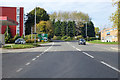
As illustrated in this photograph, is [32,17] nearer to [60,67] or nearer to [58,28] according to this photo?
[58,28]

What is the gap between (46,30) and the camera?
6950cm

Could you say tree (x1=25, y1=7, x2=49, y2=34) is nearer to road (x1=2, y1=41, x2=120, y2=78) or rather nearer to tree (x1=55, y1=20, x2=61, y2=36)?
tree (x1=55, y1=20, x2=61, y2=36)

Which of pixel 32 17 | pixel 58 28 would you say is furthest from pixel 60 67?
pixel 58 28

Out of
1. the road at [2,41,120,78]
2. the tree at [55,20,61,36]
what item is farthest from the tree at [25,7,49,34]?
the road at [2,41,120,78]

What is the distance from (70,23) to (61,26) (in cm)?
651

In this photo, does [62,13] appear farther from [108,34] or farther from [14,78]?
[14,78]

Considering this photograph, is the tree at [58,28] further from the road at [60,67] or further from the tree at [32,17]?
the road at [60,67]

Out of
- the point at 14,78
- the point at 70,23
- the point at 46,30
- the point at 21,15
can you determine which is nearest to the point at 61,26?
the point at 70,23

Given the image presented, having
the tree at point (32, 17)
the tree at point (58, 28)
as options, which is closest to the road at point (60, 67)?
the tree at point (32, 17)

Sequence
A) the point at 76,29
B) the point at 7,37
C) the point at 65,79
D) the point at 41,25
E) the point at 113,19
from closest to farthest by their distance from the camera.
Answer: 1. the point at 65,79
2. the point at 113,19
3. the point at 7,37
4. the point at 41,25
5. the point at 76,29

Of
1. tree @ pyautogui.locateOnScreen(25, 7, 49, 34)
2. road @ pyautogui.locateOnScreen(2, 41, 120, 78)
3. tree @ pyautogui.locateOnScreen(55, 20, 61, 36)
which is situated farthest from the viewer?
tree @ pyautogui.locateOnScreen(55, 20, 61, 36)

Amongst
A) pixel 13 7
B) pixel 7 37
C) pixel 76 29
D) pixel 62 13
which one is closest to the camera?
pixel 7 37

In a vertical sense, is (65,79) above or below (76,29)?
below

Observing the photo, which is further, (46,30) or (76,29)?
(76,29)
